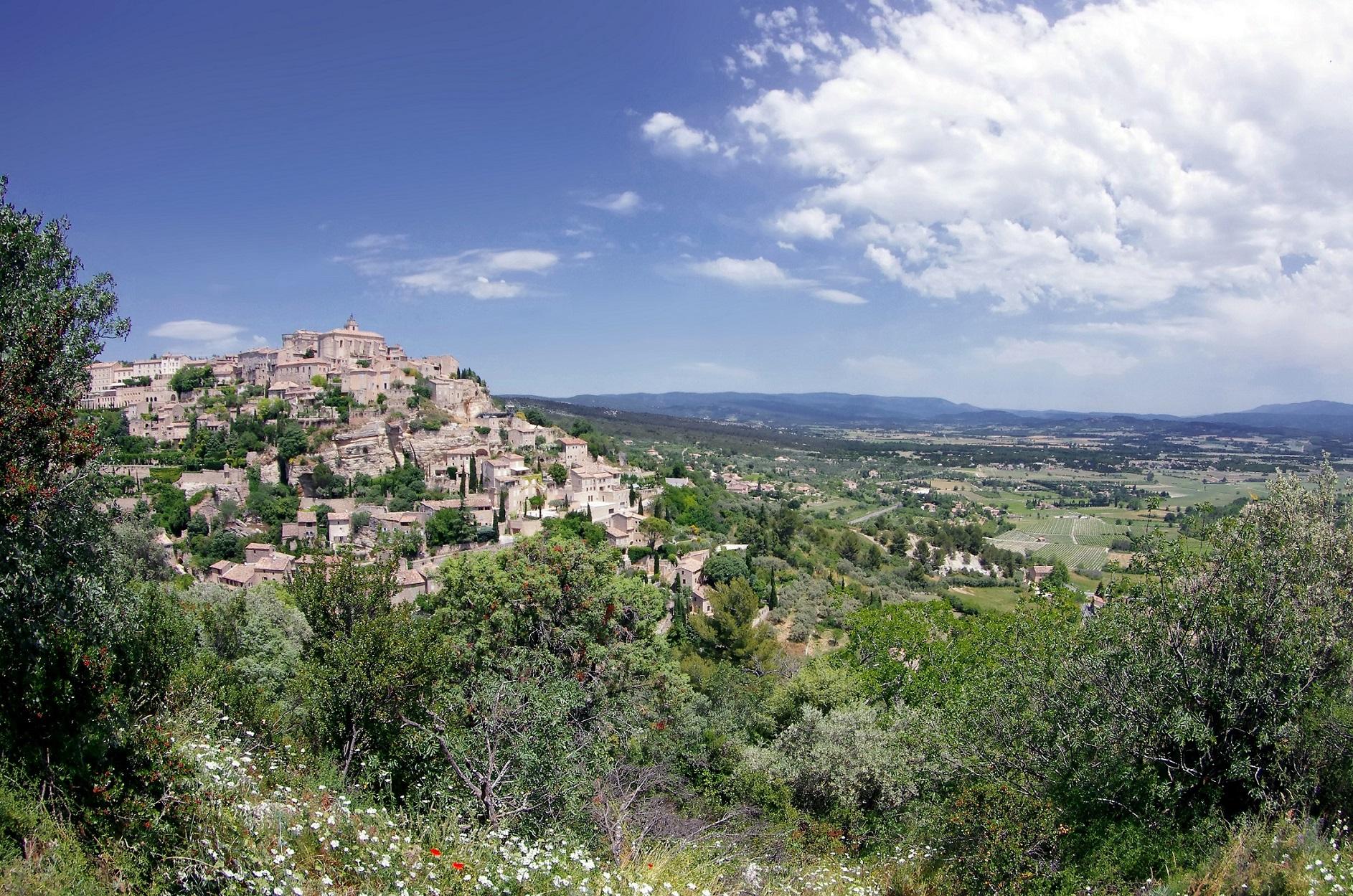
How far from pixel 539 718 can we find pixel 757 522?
180ft

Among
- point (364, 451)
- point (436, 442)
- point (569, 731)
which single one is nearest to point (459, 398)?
point (436, 442)

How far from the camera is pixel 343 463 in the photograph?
190ft

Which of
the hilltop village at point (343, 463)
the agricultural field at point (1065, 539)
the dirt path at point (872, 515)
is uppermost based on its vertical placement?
the hilltop village at point (343, 463)

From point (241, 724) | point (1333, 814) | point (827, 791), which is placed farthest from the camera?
point (827, 791)

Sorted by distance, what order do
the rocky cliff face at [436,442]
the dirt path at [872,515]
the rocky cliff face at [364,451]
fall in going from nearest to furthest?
1. the rocky cliff face at [364,451]
2. the rocky cliff face at [436,442]
3. the dirt path at [872,515]

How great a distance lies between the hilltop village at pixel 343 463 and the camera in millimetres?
47250

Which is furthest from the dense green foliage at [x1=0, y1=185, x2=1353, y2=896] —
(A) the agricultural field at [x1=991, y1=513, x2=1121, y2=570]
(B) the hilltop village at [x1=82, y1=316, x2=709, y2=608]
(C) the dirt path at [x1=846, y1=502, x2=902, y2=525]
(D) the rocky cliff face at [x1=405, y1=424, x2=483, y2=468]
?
(C) the dirt path at [x1=846, y1=502, x2=902, y2=525]

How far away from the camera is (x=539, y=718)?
26.9ft

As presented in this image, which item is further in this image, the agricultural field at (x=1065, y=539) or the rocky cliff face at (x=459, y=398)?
the rocky cliff face at (x=459, y=398)

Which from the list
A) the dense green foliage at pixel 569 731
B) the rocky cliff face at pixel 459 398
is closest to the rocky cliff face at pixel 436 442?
the rocky cliff face at pixel 459 398

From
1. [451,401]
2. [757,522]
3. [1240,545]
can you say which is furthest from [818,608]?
[451,401]

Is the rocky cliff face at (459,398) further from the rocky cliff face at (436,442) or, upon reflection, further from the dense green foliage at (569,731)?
the dense green foliage at (569,731)

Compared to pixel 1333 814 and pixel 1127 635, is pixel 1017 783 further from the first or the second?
pixel 1333 814

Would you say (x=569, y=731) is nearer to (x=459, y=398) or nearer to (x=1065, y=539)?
(x=459, y=398)
